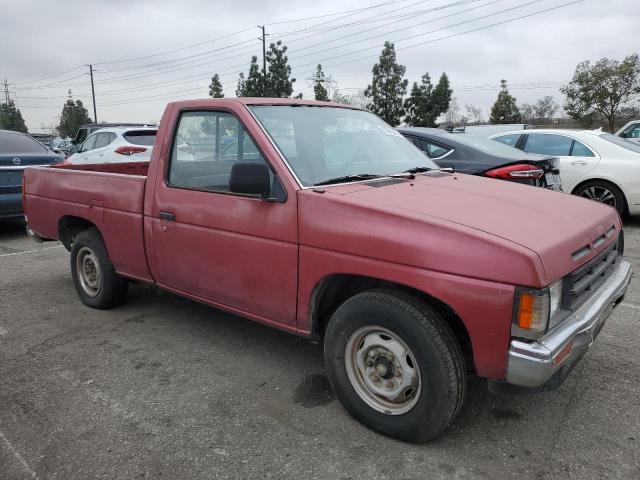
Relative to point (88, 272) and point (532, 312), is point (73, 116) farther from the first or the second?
point (532, 312)

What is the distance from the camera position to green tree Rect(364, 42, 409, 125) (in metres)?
38.3

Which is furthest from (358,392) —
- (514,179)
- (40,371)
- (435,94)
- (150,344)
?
(435,94)

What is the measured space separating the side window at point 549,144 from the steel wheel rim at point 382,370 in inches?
281

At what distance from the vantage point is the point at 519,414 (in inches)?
119

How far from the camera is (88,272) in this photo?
16.2 ft

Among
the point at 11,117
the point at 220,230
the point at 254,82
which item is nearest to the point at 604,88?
the point at 254,82

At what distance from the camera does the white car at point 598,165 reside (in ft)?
26.2

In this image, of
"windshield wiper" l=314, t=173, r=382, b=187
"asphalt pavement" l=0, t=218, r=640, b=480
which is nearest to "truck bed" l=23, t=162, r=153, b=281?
"asphalt pavement" l=0, t=218, r=640, b=480

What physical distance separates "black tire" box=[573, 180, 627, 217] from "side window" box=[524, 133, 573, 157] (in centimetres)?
63

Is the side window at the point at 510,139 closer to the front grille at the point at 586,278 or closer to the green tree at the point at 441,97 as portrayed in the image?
the front grille at the point at 586,278

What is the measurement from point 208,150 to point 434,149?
4086mm

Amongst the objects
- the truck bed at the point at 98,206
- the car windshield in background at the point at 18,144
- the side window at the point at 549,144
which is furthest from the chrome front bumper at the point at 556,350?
the car windshield in background at the point at 18,144

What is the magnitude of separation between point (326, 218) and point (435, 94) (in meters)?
39.9

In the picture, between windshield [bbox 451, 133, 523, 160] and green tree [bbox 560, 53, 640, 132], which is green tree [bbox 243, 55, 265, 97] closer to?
green tree [bbox 560, 53, 640, 132]
